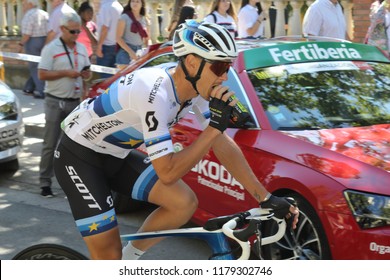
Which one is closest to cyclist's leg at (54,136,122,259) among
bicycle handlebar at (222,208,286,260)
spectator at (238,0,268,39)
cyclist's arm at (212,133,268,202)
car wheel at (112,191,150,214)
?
cyclist's arm at (212,133,268,202)

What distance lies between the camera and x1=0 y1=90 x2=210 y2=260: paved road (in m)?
6.10

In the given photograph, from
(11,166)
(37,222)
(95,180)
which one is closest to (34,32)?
(11,166)

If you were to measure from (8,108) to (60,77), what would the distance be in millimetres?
1263

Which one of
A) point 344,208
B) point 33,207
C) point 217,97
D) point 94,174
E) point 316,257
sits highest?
point 217,97

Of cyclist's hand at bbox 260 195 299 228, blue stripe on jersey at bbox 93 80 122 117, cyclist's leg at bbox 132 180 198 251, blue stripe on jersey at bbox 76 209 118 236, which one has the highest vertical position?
blue stripe on jersey at bbox 93 80 122 117

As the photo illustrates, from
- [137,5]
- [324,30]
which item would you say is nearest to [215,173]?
[324,30]

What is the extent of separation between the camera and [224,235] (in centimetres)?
354

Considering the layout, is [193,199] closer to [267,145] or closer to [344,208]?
[344,208]

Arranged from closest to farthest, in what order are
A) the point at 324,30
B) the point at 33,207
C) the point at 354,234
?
the point at 354,234 < the point at 33,207 < the point at 324,30

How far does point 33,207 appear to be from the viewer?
7504 millimetres

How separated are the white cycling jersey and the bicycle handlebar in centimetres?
43

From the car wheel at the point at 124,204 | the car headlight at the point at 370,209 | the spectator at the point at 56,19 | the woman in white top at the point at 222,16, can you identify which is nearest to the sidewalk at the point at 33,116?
the spectator at the point at 56,19

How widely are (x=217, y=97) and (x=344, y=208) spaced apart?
170 centimetres

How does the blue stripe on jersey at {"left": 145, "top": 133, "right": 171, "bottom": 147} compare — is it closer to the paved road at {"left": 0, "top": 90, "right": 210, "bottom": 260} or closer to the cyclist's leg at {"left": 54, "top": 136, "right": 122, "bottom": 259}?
the cyclist's leg at {"left": 54, "top": 136, "right": 122, "bottom": 259}
